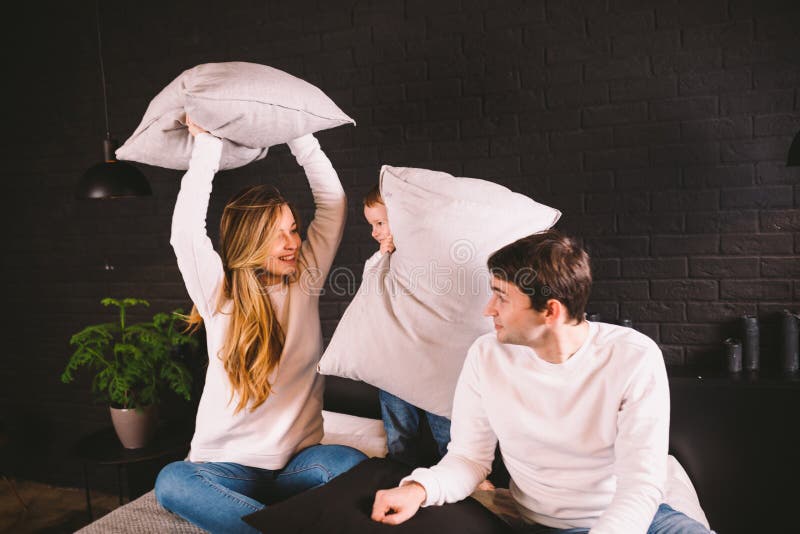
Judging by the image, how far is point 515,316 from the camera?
135 cm

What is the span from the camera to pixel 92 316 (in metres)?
3.21

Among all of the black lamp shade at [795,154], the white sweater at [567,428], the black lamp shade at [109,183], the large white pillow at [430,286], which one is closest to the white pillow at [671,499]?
the white sweater at [567,428]

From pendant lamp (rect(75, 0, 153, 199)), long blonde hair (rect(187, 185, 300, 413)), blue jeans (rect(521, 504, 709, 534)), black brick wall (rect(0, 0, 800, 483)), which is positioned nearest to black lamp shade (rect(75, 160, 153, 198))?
pendant lamp (rect(75, 0, 153, 199))

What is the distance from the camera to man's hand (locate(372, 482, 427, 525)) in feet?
4.02

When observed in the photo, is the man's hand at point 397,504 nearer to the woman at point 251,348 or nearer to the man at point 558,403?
the man at point 558,403

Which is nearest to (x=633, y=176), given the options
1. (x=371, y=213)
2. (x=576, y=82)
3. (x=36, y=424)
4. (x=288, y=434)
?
(x=576, y=82)

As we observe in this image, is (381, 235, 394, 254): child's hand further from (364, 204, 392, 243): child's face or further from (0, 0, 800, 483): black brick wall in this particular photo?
(0, 0, 800, 483): black brick wall

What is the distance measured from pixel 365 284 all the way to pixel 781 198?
157 cm

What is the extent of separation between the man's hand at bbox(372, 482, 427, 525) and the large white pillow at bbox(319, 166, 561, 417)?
37 centimetres

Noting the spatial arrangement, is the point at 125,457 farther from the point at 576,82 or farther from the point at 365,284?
the point at 576,82

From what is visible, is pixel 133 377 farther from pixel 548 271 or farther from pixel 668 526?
pixel 668 526

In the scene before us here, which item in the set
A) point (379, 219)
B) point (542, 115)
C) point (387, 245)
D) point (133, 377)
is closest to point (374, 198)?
point (379, 219)

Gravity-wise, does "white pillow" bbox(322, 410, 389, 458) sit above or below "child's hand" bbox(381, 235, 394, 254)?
below

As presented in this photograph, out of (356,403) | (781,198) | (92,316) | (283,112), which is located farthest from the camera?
(92,316)
